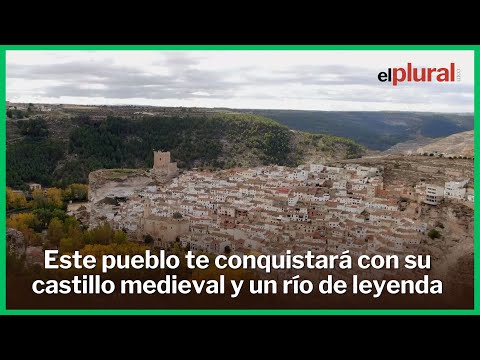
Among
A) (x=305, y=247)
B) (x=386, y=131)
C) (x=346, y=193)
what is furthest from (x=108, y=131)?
(x=305, y=247)

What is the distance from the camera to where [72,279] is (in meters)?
4.70

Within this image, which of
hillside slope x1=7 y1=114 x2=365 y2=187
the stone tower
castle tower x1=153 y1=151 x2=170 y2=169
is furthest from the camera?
hillside slope x1=7 y1=114 x2=365 y2=187

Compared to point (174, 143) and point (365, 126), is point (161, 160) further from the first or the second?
point (365, 126)

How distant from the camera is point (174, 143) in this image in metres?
14.4

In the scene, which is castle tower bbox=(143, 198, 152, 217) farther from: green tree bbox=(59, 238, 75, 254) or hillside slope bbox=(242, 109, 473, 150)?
hillside slope bbox=(242, 109, 473, 150)

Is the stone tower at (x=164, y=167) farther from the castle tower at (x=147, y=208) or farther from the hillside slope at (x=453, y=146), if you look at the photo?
the hillside slope at (x=453, y=146)

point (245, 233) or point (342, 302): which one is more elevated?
point (245, 233)

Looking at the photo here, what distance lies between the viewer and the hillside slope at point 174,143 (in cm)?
1298

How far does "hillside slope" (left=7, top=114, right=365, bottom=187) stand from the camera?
1298cm

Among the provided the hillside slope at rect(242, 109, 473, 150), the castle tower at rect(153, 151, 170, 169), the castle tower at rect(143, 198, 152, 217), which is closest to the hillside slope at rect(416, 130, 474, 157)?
the hillside slope at rect(242, 109, 473, 150)

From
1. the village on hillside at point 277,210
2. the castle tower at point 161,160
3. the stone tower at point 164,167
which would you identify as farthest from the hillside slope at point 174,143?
the village on hillside at point 277,210
